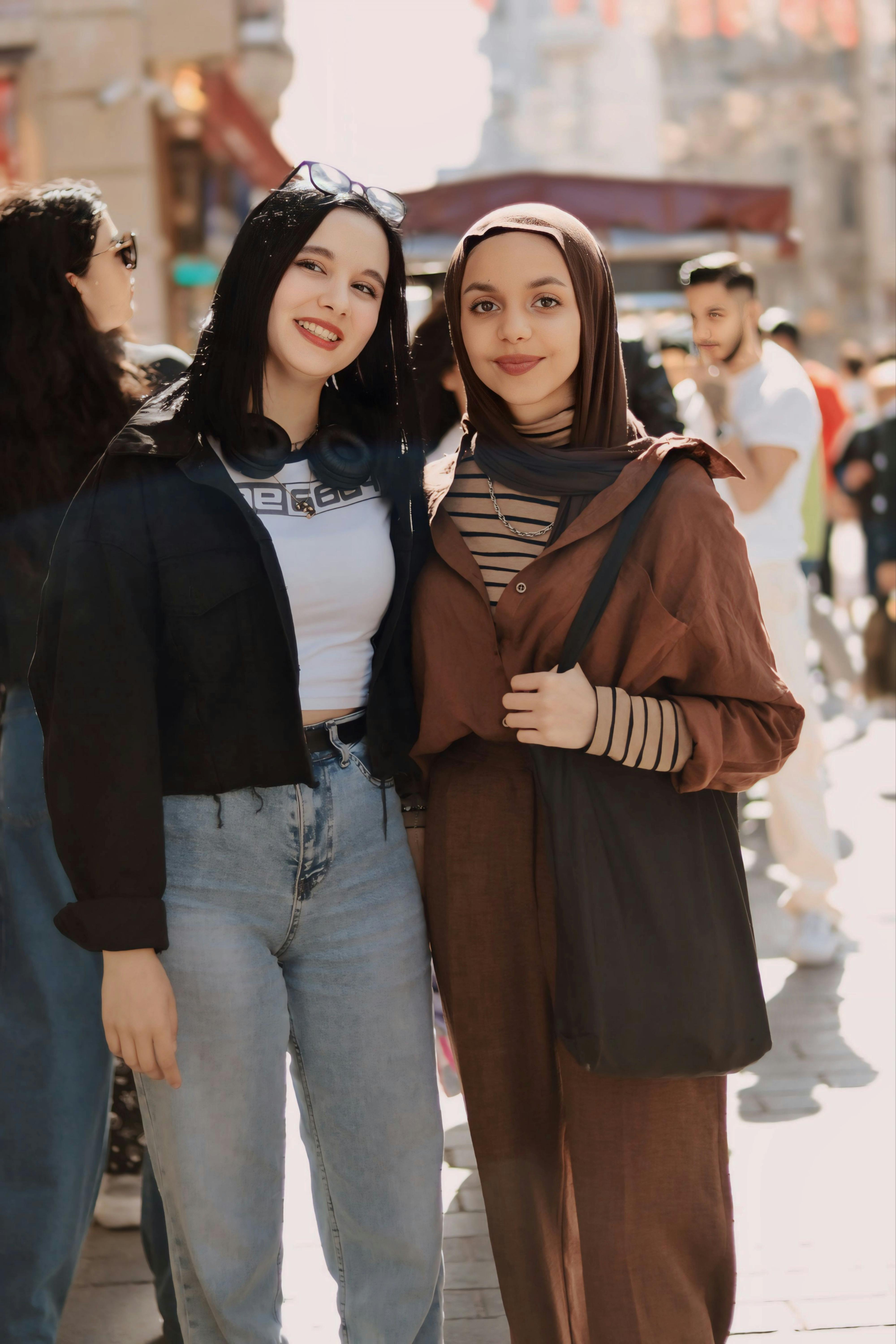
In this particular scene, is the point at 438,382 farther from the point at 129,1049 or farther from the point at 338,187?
the point at 129,1049

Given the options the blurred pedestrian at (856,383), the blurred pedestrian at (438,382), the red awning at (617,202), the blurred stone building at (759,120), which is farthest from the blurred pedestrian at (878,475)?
the blurred stone building at (759,120)

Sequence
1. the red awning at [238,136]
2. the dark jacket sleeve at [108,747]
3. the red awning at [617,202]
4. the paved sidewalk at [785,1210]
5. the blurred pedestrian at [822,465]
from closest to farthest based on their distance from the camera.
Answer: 1. the dark jacket sleeve at [108,747]
2. the paved sidewalk at [785,1210]
3. the blurred pedestrian at [822,465]
4. the red awning at [617,202]
5. the red awning at [238,136]

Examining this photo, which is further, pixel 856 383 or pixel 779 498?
pixel 856 383

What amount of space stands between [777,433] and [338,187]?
2.94 m

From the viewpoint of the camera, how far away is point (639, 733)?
6.98 ft

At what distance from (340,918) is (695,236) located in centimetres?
882

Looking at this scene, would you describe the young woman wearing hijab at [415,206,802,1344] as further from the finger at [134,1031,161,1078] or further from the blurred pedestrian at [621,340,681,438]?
the blurred pedestrian at [621,340,681,438]

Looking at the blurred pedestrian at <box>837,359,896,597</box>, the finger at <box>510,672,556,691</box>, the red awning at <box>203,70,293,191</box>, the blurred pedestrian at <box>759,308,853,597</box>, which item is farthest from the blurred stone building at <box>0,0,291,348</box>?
the finger at <box>510,672,556,691</box>

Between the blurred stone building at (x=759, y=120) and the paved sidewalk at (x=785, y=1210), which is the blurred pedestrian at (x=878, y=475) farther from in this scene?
the blurred stone building at (x=759, y=120)

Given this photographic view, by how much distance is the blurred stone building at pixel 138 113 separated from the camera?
10.1 metres

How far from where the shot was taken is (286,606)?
209cm

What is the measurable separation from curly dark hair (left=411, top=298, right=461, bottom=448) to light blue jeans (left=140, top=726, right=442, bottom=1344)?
238 centimetres

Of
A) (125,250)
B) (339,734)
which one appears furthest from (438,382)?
(339,734)

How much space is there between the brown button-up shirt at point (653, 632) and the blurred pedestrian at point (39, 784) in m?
0.78
